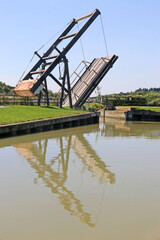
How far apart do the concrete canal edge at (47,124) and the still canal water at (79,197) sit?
379cm

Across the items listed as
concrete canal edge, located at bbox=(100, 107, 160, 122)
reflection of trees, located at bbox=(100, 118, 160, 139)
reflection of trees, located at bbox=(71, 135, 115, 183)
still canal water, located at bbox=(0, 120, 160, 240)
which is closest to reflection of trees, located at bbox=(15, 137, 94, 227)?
still canal water, located at bbox=(0, 120, 160, 240)

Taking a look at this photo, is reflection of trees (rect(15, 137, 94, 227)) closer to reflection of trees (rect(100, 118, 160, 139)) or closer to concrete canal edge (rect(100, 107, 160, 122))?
reflection of trees (rect(100, 118, 160, 139))

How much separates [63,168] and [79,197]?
2137mm

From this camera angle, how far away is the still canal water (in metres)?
3.47

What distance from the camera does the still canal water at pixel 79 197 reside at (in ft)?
11.4

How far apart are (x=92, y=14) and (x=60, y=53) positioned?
4.60 metres

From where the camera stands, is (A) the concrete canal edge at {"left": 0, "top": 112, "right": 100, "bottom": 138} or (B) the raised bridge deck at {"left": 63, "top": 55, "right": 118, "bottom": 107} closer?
(A) the concrete canal edge at {"left": 0, "top": 112, "right": 100, "bottom": 138}

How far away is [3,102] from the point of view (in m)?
21.8

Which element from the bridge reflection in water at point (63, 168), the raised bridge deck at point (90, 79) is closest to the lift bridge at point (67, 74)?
the raised bridge deck at point (90, 79)

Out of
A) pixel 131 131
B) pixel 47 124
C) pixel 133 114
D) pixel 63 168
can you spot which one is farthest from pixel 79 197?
pixel 133 114

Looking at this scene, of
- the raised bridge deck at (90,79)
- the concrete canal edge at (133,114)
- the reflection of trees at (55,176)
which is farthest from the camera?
the concrete canal edge at (133,114)

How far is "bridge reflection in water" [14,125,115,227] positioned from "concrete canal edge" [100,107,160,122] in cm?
1687

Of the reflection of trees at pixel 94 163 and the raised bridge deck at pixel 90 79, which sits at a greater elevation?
the raised bridge deck at pixel 90 79

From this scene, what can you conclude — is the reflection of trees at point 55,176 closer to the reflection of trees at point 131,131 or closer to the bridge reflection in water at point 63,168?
the bridge reflection in water at point 63,168
